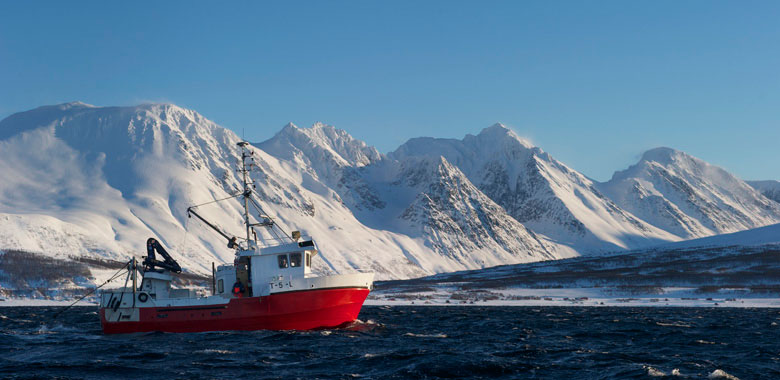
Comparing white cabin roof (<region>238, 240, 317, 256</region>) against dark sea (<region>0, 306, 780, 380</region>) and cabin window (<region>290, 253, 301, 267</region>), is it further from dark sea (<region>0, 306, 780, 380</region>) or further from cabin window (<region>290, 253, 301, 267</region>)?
dark sea (<region>0, 306, 780, 380</region>)

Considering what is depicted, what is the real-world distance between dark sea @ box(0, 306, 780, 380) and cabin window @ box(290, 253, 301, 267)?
6.46 meters

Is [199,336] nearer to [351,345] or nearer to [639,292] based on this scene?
[351,345]

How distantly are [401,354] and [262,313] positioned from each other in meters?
18.9

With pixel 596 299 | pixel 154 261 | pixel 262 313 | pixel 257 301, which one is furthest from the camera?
pixel 596 299

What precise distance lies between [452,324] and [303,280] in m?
18.6

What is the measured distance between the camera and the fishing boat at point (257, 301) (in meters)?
55.0

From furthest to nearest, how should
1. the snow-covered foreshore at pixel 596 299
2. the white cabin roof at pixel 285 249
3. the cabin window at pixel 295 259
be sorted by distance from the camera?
the snow-covered foreshore at pixel 596 299 → the white cabin roof at pixel 285 249 → the cabin window at pixel 295 259

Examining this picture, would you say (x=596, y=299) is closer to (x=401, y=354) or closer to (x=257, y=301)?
(x=257, y=301)

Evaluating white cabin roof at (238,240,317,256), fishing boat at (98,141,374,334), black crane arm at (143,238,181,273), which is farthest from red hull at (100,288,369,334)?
black crane arm at (143,238,181,273)

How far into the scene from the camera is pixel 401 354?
39438 mm

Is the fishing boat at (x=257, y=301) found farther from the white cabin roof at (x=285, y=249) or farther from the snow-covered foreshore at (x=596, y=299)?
the snow-covered foreshore at (x=596, y=299)

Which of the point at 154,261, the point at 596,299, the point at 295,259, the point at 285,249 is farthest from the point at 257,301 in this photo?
the point at 596,299

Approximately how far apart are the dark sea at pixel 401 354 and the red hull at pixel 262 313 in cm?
178

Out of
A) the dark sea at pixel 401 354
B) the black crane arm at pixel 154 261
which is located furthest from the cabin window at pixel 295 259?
the black crane arm at pixel 154 261
